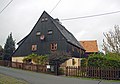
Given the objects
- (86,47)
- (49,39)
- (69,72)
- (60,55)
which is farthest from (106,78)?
(86,47)

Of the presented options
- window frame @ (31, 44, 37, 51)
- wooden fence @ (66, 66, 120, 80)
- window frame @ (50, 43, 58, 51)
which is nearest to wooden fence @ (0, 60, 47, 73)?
wooden fence @ (66, 66, 120, 80)

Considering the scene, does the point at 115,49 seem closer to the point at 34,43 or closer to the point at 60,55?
the point at 60,55

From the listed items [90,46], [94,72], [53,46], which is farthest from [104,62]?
[90,46]

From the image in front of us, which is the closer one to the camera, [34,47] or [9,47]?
[34,47]

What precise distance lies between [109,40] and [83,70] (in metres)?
15.8

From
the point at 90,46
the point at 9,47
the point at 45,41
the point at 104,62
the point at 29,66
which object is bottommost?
the point at 29,66

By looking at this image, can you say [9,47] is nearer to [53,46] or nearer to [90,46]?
[53,46]

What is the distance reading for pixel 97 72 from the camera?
79.6ft

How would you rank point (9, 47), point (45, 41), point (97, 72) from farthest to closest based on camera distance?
point (9, 47) → point (45, 41) → point (97, 72)

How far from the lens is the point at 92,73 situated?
24.5m

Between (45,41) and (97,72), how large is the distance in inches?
683

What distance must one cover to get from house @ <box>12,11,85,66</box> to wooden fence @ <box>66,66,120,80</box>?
37.6ft

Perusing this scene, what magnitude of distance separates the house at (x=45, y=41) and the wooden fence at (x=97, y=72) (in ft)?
37.6

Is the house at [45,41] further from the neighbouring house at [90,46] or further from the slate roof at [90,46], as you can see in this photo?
the slate roof at [90,46]
